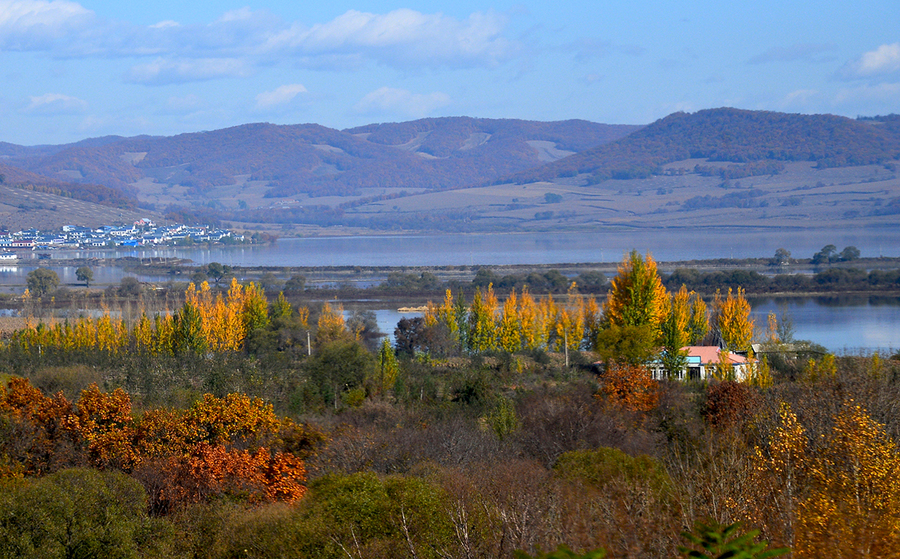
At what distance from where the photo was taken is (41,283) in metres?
55.1

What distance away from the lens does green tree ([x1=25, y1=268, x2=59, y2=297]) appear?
2132 inches

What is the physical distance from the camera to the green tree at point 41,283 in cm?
5416

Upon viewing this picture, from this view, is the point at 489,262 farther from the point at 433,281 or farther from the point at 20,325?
the point at 20,325

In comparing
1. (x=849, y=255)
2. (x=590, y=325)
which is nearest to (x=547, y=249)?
(x=849, y=255)

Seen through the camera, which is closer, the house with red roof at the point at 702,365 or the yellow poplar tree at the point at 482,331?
the house with red roof at the point at 702,365

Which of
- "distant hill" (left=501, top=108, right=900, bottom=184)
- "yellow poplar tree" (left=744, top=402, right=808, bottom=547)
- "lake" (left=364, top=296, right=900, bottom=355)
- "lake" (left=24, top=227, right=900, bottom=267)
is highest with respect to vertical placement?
"distant hill" (left=501, top=108, right=900, bottom=184)

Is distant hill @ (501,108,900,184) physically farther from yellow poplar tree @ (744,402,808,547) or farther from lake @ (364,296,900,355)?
yellow poplar tree @ (744,402,808,547)

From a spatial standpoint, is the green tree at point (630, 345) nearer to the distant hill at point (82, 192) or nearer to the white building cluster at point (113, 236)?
the white building cluster at point (113, 236)

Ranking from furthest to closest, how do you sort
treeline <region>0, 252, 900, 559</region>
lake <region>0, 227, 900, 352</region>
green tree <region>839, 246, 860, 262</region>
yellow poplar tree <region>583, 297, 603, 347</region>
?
1. green tree <region>839, 246, 860, 262</region>
2. lake <region>0, 227, 900, 352</region>
3. yellow poplar tree <region>583, 297, 603, 347</region>
4. treeline <region>0, 252, 900, 559</region>

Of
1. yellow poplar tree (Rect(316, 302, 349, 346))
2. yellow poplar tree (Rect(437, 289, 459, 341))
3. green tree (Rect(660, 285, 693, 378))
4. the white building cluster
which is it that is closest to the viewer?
green tree (Rect(660, 285, 693, 378))

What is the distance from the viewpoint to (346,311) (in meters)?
45.0

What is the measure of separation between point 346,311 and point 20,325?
14761 millimetres

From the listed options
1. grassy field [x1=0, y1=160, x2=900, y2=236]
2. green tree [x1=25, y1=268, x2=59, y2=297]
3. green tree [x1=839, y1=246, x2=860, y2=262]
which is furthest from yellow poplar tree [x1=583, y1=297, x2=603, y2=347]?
grassy field [x1=0, y1=160, x2=900, y2=236]

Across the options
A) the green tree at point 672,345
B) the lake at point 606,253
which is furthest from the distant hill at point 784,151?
the green tree at point 672,345
